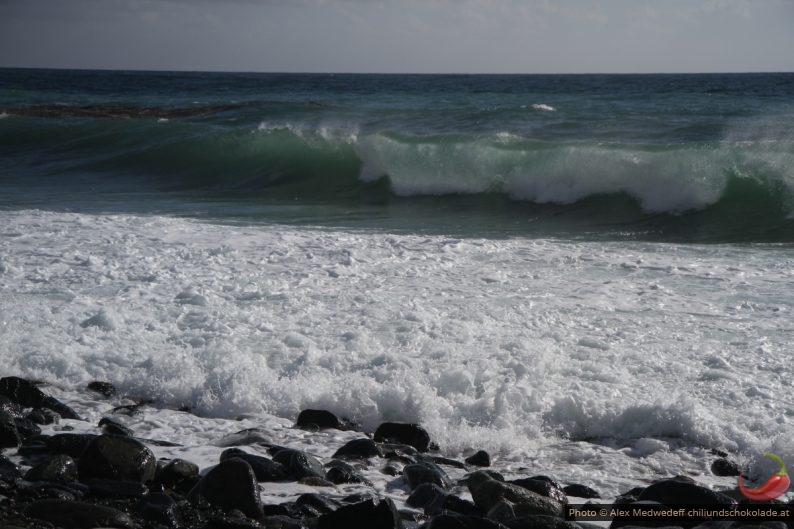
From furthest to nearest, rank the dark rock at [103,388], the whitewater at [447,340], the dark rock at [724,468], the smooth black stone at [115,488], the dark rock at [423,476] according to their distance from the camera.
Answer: the dark rock at [103,388]
the whitewater at [447,340]
the dark rock at [724,468]
the dark rock at [423,476]
the smooth black stone at [115,488]

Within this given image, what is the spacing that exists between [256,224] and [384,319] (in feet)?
16.5

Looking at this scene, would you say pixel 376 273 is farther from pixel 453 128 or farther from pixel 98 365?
pixel 453 128

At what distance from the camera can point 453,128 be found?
2097cm

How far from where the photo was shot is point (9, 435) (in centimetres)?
477

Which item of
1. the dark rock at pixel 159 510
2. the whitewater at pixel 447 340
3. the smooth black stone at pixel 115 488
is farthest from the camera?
the whitewater at pixel 447 340

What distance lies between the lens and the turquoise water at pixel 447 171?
42.0 ft

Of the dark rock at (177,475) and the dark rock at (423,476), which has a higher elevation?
the dark rock at (423,476)

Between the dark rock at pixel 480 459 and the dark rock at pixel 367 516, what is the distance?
1.05 metres

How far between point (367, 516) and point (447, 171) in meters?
12.8

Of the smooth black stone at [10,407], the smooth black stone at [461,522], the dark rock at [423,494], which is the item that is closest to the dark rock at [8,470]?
the smooth black stone at [10,407]

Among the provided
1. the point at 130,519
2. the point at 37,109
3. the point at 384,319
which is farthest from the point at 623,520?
the point at 37,109

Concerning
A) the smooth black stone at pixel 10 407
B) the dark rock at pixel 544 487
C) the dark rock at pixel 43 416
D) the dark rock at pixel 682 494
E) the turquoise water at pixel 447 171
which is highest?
the turquoise water at pixel 447 171

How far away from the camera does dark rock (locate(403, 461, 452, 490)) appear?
4.44m

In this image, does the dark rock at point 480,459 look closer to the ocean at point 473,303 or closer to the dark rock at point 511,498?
the ocean at point 473,303
